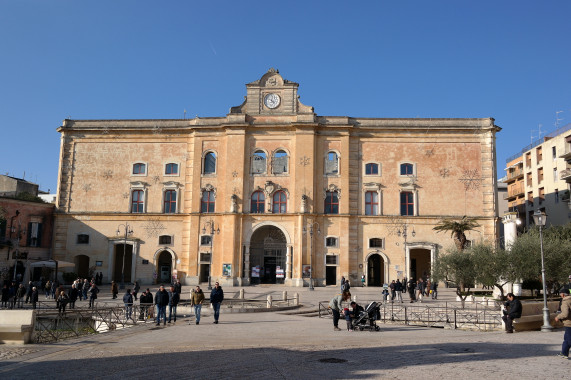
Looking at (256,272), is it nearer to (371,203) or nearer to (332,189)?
(332,189)

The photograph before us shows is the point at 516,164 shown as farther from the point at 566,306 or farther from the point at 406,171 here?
the point at 566,306

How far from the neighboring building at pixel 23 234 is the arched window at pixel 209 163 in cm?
1456

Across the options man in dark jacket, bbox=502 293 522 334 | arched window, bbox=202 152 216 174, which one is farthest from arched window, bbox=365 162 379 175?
man in dark jacket, bbox=502 293 522 334

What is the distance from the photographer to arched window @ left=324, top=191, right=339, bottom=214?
42.1 m

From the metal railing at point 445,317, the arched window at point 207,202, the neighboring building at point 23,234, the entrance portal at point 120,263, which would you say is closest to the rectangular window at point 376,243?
the arched window at point 207,202

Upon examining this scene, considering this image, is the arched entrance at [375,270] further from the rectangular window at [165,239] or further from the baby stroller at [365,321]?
the baby stroller at [365,321]

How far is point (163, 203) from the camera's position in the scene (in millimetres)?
43281

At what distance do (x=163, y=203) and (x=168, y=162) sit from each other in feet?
12.7

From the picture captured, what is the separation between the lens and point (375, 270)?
4422 centimetres

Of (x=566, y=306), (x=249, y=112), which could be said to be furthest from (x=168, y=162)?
(x=566, y=306)

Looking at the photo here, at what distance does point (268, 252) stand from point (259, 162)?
8223 millimetres

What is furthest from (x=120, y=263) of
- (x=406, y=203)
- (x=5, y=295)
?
(x=406, y=203)

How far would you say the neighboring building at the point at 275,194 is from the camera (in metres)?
41.1

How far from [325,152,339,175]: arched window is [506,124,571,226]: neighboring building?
20.6 metres
